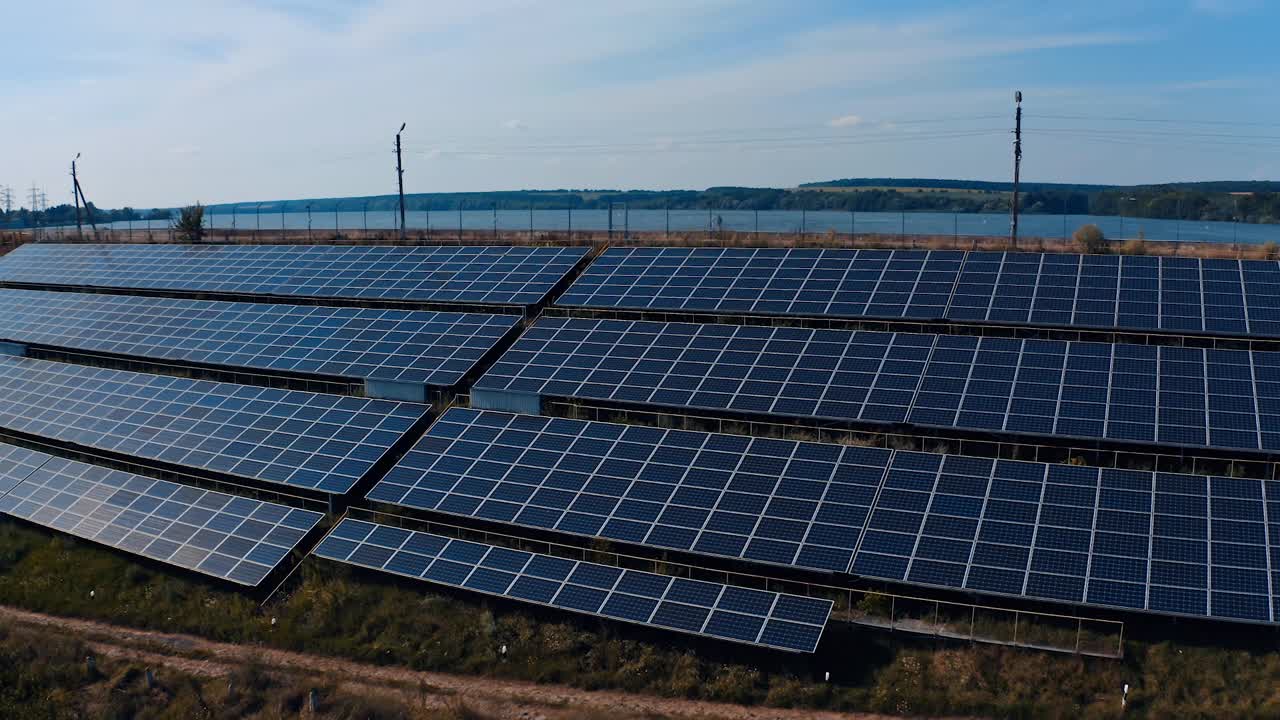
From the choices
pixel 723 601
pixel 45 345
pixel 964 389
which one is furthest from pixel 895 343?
pixel 45 345

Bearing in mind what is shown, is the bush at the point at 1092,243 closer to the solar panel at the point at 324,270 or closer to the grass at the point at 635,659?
the solar panel at the point at 324,270

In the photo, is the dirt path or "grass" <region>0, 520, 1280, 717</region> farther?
the dirt path

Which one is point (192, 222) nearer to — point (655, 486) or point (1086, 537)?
point (655, 486)

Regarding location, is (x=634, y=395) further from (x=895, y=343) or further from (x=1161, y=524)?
(x=1161, y=524)

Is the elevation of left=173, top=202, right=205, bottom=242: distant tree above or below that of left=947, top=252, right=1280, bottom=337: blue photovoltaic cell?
above

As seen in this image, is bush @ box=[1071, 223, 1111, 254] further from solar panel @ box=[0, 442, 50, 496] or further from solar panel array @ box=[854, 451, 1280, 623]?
solar panel @ box=[0, 442, 50, 496]

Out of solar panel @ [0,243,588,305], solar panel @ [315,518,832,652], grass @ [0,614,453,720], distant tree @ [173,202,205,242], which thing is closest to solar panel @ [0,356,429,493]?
solar panel @ [315,518,832,652]
